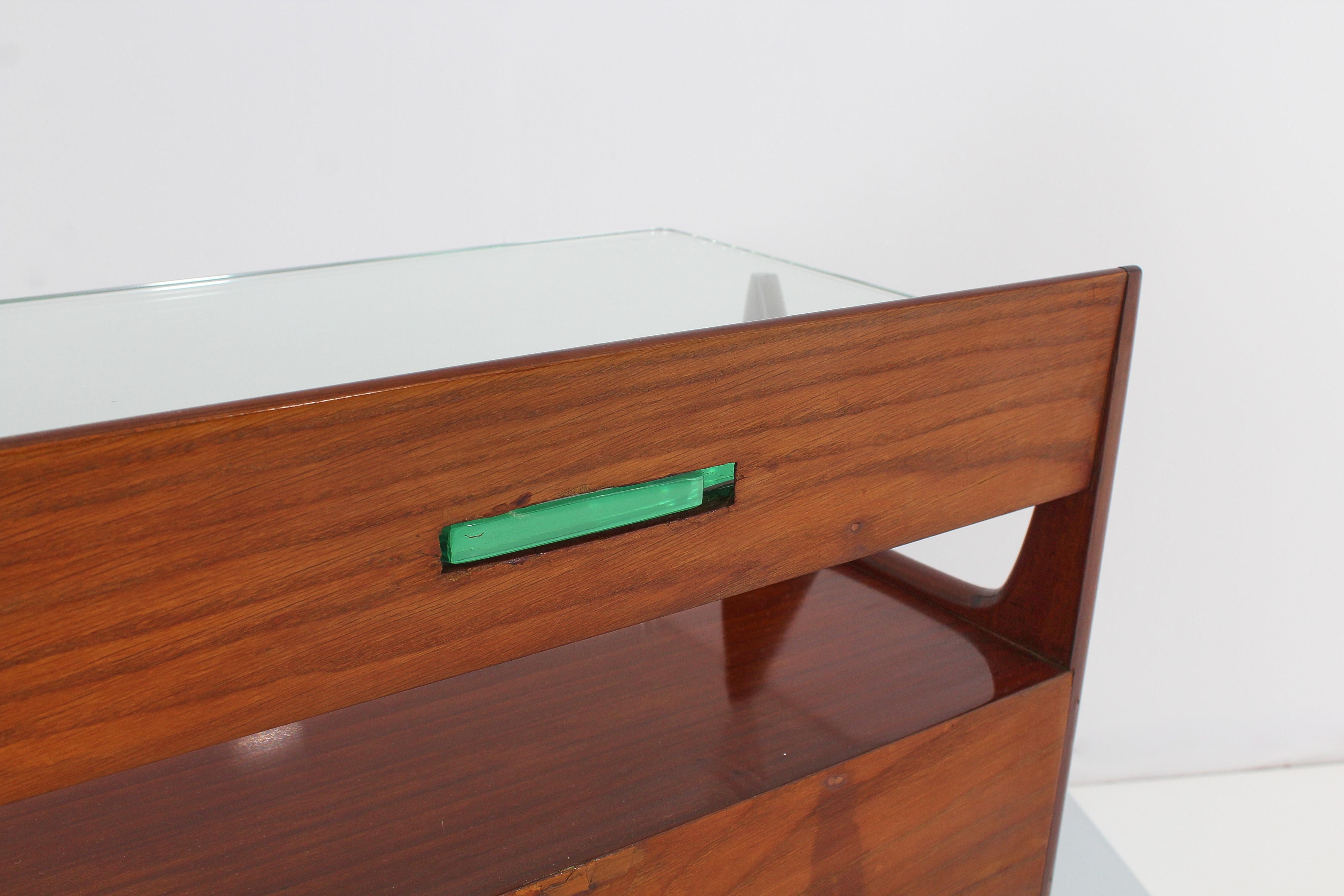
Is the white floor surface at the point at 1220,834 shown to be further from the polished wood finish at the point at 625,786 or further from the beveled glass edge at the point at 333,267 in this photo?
the beveled glass edge at the point at 333,267

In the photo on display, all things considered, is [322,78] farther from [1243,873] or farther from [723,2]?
[1243,873]

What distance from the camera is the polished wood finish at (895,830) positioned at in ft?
2.08

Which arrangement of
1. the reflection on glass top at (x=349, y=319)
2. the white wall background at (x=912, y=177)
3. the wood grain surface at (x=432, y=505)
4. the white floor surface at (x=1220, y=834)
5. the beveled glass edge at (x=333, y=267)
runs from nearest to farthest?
the wood grain surface at (x=432, y=505), the reflection on glass top at (x=349, y=319), the beveled glass edge at (x=333, y=267), the white wall background at (x=912, y=177), the white floor surface at (x=1220, y=834)

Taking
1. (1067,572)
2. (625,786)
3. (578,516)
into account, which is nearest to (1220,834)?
(1067,572)

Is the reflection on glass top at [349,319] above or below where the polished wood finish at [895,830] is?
above

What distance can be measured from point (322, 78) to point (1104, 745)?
1.40 m

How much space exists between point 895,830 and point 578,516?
1.13 ft

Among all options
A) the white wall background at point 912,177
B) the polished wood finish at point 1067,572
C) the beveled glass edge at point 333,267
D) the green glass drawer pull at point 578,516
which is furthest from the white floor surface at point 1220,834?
the green glass drawer pull at point 578,516

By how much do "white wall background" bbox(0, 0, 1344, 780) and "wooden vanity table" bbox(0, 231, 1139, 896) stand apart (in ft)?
1.35

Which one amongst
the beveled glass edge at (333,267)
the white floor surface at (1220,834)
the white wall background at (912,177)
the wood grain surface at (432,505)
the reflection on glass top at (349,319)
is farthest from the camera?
the white floor surface at (1220,834)

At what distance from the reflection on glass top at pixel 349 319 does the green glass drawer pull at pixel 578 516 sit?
0.08m

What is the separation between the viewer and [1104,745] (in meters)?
1.67

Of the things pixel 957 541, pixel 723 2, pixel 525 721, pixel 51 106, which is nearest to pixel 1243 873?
pixel 957 541

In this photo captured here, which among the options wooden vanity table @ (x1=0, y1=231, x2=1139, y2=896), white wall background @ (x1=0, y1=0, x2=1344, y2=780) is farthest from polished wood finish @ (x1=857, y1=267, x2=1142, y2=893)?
white wall background @ (x1=0, y1=0, x2=1344, y2=780)
